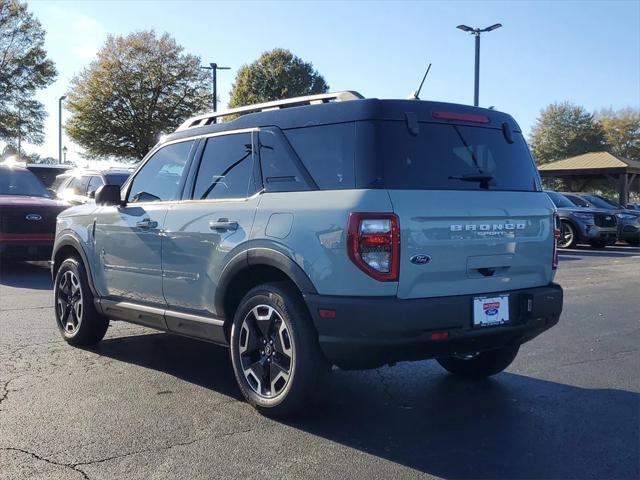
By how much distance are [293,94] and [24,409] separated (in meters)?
46.7

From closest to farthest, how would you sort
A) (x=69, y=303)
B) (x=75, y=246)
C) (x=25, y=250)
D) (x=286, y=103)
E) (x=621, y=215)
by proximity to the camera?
1. (x=286, y=103)
2. (x=75, y=246)
3. (x=69, y=303)
4. (x=25, y=250)
5. (x=621, y=215)

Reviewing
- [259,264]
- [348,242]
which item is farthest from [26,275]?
[348,242]

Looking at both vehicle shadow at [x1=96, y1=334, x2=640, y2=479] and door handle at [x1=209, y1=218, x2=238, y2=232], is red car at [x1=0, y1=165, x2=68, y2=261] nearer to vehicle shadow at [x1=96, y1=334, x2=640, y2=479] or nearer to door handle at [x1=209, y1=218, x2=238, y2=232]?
vehicle shadow at [x1=96, y1=334, x2=640, y2=479]

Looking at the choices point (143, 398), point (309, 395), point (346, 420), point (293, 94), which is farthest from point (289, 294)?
point (293, 94)

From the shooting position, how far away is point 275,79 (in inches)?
1977

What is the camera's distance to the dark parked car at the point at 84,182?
46.3ft

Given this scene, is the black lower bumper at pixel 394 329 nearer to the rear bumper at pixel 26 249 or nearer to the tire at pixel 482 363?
the tire at pixel 482 363

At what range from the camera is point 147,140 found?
3516 centimetres

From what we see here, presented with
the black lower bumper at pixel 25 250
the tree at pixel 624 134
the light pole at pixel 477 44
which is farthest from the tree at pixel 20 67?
the tree at pixel 624 134

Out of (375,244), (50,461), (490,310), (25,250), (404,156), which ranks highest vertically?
(404,156)

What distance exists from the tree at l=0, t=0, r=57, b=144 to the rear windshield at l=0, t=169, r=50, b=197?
2529 cm

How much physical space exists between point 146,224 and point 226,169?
93 centimetres

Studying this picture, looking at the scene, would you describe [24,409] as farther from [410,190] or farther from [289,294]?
[410,190]

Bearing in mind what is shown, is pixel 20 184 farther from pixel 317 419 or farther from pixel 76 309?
pixel 317 419
